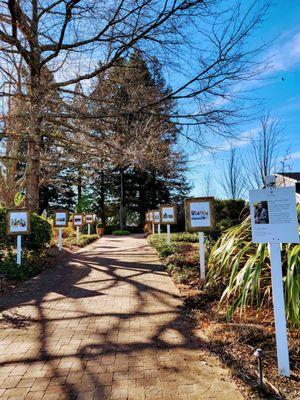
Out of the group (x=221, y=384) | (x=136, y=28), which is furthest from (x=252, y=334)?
(x=136, y=28)

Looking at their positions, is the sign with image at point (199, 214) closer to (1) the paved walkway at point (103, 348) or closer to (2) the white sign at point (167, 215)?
(1) the paved walkway at point (103, 348)

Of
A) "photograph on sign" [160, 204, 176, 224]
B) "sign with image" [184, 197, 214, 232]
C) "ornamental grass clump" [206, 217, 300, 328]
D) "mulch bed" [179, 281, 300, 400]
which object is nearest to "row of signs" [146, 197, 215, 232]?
"sign with image" [184, 197, 214, 232]

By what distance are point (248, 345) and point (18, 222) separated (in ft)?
19.2

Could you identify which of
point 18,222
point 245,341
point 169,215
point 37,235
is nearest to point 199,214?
point 245,341

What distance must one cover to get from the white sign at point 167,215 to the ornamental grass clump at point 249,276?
482 centimetres

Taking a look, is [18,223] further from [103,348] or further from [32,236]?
[103,348]

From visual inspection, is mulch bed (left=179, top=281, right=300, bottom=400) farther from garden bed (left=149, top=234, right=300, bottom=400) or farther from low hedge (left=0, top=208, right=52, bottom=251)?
low hedge (left=0, top=208, right=52, bottom=251)

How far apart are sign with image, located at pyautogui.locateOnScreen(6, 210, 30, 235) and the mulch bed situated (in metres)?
4.45

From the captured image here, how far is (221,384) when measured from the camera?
243cm

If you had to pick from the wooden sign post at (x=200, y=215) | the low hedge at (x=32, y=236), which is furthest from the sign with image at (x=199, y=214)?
the low hedge at (x=32, y=236)

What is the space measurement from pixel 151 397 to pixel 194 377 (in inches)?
17.5

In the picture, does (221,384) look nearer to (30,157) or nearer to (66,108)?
(66,108)

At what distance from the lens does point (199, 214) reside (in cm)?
586

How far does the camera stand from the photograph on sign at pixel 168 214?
10.2 metres
